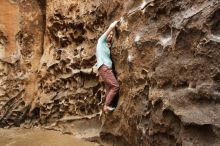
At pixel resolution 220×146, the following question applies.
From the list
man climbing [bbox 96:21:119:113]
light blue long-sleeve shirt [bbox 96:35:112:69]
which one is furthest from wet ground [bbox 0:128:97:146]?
light blue long-sleeve shirt [bbox 96:35:112:69]

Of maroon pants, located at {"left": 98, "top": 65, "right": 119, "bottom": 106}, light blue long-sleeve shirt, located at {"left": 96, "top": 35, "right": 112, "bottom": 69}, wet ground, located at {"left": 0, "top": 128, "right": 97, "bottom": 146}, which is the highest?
light blue long-sleeve shirt, located at {"left": 96, "top": 35, "right": 112, "bottom": 69}

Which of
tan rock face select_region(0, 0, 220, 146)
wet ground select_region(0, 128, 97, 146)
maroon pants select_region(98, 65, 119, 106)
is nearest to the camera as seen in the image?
tan rock face select_region(0, 0, 220, 146)

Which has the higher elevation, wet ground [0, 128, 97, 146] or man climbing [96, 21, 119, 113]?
man climbing [96, 21, 119, 113]

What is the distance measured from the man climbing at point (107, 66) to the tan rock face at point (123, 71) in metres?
0.08

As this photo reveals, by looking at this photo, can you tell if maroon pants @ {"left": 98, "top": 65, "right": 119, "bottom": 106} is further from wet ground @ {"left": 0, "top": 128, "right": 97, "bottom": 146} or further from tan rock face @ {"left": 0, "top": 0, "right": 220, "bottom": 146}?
wet ground @ {"left": 0, "top": 128, "right": 97, "bottom": 146}

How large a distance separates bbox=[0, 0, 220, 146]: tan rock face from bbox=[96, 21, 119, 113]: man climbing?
0.08 meters

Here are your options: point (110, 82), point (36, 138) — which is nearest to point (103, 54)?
point (110, 82)

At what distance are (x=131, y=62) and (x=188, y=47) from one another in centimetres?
91

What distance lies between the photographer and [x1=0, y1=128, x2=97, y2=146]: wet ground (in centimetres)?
568

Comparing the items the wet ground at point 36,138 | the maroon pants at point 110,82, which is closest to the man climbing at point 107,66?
the maroon pants at point 110,82

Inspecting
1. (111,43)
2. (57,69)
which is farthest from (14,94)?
(111,43)

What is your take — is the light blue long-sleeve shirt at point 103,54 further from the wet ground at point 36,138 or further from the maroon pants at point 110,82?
the wet ground at point 36,138

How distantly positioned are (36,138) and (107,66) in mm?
1806

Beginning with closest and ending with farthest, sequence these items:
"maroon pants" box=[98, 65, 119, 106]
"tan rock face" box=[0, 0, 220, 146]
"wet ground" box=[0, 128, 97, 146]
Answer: "tan rock face" box=[0, 0, 220, 146] → "maroon pants" box=[98, 65, 119, 106] → "wet ground" box=[0, 128, 97, 146]
